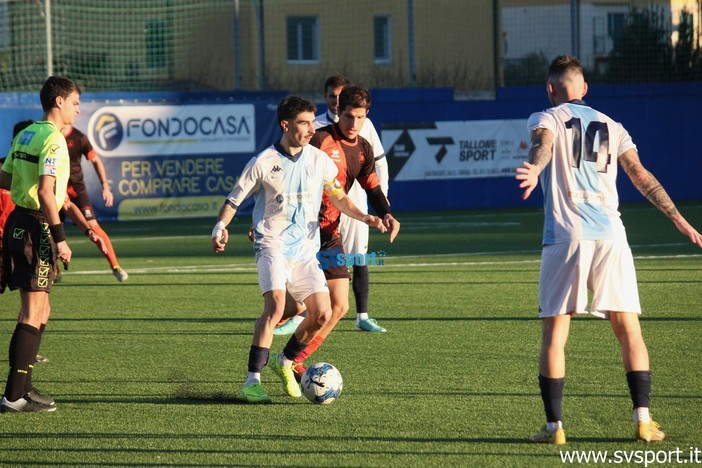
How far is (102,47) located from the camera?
2625cm

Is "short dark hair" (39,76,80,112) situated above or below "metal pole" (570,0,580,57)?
below

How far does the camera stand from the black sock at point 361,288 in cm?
1023

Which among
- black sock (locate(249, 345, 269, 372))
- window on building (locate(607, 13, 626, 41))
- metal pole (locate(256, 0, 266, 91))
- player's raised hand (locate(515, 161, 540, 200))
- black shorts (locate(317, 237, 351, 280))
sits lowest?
black sock (locate(249, 345, 269, 372))

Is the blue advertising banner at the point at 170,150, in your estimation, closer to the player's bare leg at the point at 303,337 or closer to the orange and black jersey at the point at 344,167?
the orange and black jersey at the point at 344,167

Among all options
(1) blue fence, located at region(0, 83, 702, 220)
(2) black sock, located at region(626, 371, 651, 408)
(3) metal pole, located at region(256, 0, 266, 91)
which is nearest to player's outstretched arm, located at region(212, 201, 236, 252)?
(2) black sock, located at region(626, 371, 651, 408)

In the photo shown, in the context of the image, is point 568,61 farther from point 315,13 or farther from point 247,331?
point 315,13

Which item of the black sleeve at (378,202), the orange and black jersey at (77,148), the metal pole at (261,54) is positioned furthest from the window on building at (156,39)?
the black sleeve at (378,202)

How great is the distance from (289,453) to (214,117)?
57.7 feet

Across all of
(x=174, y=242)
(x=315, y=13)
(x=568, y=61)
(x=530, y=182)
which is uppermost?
(x=315, y=13)

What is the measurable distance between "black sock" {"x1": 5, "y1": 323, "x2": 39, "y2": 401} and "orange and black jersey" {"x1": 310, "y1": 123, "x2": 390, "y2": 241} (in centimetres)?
226

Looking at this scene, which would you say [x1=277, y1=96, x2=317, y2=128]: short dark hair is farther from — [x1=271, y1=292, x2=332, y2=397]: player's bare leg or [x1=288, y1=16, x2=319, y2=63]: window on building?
[x1=288, y1=16, x2=319, y2=63]: window on building

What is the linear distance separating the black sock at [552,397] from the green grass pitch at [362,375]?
0.55 ft

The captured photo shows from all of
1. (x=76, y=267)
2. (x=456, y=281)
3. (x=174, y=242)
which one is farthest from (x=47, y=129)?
(x=174, y=242)

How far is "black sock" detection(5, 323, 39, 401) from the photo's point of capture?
6957mm
